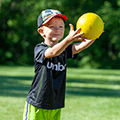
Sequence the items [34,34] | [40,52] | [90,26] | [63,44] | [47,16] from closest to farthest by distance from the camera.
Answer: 1. [63,44]
2. [90,26]
3. [40,52]
4. [47,16]
5. [34,34]

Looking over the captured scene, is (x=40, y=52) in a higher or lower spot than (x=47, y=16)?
lower

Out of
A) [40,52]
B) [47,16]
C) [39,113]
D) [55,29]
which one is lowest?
[39,113]

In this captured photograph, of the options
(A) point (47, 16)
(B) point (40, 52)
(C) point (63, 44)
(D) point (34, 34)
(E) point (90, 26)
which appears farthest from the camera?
(D) point (34, 34)

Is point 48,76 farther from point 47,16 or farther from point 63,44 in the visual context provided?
point 47,16

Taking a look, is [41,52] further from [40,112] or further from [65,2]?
[65,2]

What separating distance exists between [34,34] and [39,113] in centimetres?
2762

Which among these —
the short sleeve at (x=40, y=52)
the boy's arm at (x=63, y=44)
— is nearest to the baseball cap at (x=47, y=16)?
the short sleeve at (x=40, y=52)

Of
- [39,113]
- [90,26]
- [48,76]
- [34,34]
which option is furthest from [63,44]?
[34,34]

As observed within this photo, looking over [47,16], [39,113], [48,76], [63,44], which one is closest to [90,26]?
[63,44]

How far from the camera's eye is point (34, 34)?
30781mm

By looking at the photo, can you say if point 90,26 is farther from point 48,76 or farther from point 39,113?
point 39,113

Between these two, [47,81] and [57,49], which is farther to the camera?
[47,81]

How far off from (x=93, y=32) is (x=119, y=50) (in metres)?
28.1

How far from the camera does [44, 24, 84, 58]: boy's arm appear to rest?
3.01 metres
